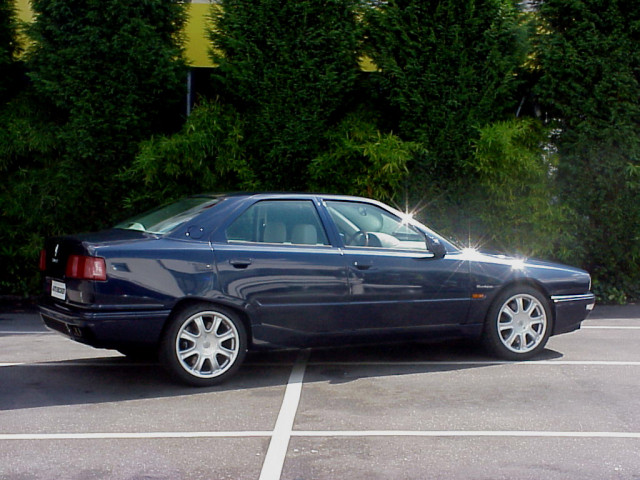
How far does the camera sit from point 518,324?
7781mm

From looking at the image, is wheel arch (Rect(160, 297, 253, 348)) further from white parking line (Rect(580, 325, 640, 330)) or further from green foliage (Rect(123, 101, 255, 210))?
white parking line (Rect(580, 325, 640, 330))

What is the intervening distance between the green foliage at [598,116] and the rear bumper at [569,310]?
11.2 ft

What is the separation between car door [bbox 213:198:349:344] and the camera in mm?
6809

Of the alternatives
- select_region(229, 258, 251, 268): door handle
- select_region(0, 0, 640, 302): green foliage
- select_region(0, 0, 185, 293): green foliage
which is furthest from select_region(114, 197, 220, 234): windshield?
select_region(0, 0, 185, 293): green foliage

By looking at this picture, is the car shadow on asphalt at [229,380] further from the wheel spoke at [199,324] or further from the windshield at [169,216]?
the windshield at [169,216]

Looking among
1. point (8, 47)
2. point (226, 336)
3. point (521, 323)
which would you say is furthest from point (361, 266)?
point (8, 47)

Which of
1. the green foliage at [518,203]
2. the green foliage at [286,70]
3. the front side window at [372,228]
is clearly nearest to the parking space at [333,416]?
the front side window at [372,228]

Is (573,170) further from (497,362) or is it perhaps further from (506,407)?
(506,407)

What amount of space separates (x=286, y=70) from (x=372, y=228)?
425 centimetres

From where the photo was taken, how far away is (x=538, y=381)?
6922mm

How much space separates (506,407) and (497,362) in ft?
5.33

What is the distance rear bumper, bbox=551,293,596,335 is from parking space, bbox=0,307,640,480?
11.0 inches

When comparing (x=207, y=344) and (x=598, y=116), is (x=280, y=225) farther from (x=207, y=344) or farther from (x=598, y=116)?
(x=598, y=116)

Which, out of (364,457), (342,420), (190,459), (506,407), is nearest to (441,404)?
(506,407)
